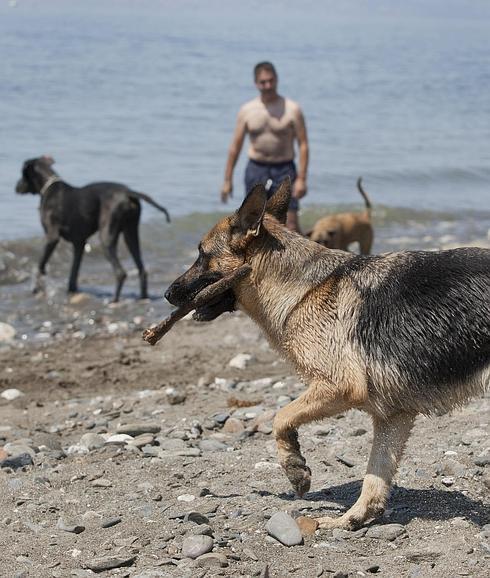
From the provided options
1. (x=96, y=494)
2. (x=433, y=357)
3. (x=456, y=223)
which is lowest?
(x=456, y=223)

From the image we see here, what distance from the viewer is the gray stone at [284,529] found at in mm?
5511

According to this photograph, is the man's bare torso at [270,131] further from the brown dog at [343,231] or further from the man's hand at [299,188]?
the brown dog at [343,231]

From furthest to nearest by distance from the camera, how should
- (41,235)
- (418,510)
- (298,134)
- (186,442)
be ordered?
(41,235)
(298,134)
(186,442)
(418,510)

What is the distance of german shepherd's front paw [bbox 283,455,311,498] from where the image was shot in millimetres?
5812

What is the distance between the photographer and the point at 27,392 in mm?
9578

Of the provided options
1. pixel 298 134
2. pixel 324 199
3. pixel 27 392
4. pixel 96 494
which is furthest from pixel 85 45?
pixel 96 494

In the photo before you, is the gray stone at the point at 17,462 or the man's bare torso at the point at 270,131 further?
the man's bare torso at the point at 270,131

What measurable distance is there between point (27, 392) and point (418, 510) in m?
4.66

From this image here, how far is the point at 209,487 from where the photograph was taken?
6422 millimetres

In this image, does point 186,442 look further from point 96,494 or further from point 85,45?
point 85,45

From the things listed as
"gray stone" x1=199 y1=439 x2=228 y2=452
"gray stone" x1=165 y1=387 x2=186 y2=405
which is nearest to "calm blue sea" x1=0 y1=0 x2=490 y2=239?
"gray stone" x1=165 y1=387 x2=186 y2=405

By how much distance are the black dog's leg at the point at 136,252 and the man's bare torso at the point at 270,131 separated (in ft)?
7.97

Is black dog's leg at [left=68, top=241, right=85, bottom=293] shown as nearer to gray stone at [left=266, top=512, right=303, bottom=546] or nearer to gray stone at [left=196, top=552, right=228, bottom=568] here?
gray stone at [left=266, top=512, right=303, bottom=546]

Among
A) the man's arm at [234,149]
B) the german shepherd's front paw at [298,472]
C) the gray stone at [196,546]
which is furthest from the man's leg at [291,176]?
the gray stone at [196,546]
